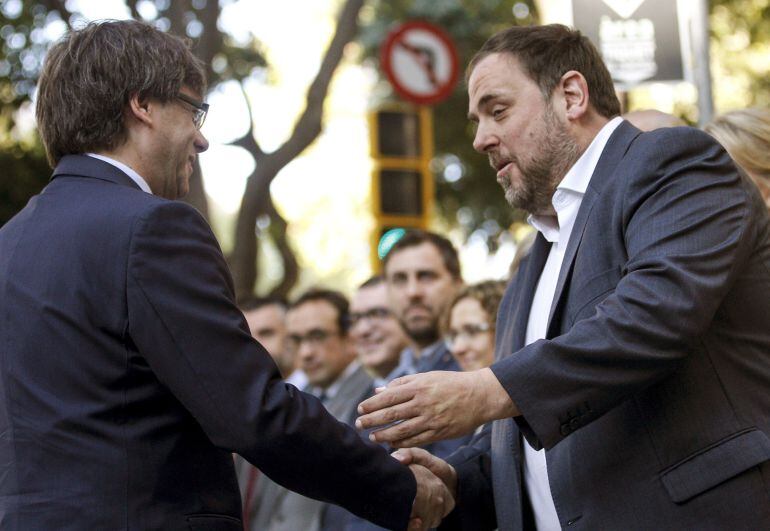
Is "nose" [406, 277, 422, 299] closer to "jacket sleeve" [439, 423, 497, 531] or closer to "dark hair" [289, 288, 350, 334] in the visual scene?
"dark hair" [289, 288, 350, 334]


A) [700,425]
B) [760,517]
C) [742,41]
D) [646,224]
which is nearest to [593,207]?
[646,224]

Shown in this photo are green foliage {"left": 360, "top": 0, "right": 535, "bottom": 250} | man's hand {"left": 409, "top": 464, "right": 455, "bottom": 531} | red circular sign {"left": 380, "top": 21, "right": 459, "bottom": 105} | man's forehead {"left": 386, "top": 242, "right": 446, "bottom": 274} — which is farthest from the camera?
green foliage {"left": 360, "top": 0, "right": 535, "bottom": 250}

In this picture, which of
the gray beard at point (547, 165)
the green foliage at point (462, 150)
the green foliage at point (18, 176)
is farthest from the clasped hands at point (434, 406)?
the green foliage at point (462, 150)

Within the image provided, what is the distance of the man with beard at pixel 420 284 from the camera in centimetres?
786

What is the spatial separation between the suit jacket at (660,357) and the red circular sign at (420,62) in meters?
8.10

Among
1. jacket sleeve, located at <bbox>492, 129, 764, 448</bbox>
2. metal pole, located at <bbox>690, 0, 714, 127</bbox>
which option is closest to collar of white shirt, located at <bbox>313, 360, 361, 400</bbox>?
metal pole, located at <bbox>690, 0, 714, 127</bbox>

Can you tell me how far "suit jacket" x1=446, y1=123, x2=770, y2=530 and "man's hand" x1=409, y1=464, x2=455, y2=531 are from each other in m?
0.55

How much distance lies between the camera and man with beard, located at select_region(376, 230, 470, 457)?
786 centimetres

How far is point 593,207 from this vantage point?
13.1 feet

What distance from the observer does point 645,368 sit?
3600 mm

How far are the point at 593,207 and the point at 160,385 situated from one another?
55.7 inches

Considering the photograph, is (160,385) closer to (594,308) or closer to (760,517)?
(594,308)

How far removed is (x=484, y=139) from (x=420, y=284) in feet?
12.0

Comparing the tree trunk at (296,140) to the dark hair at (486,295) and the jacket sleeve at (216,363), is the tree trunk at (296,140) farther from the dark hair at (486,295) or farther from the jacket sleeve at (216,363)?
the jacket sleeve at (216,363)
